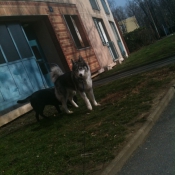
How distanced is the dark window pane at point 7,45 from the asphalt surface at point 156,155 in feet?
24.2

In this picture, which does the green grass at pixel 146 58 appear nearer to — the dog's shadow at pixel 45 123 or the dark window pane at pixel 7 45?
the dark window pane at pixel 7 45

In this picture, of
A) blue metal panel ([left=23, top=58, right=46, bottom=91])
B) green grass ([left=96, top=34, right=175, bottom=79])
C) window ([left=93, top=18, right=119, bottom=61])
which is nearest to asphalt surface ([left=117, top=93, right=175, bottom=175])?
blue metal panel ([left=23, top=58, right=46, bottom=91])

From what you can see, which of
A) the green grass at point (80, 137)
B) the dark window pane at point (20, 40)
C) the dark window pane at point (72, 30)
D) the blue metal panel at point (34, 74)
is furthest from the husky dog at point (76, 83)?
the dark window pane at point (72, 30)

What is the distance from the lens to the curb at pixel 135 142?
375 cm

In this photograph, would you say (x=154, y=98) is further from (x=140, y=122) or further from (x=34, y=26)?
(x=34, y=26)

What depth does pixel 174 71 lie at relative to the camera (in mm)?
8758

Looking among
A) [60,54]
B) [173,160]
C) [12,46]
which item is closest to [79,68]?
[173,160]

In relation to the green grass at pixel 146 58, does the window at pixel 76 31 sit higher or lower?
higher

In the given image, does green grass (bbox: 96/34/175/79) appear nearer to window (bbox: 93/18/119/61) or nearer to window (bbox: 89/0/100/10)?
window (bbox: 93/18/119/61)

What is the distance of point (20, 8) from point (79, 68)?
5.83 meters

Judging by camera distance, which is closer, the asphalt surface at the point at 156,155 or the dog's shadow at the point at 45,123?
the asphalt surface at the point at 156,155

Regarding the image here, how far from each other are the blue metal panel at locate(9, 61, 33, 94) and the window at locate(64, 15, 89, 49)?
531 centimetres

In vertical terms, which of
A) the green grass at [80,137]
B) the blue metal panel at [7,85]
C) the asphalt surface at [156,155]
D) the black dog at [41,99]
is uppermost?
the blue metal panel at [7,85]

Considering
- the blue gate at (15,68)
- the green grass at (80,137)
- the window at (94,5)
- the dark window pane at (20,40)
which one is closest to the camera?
the green grass at (80,137)
